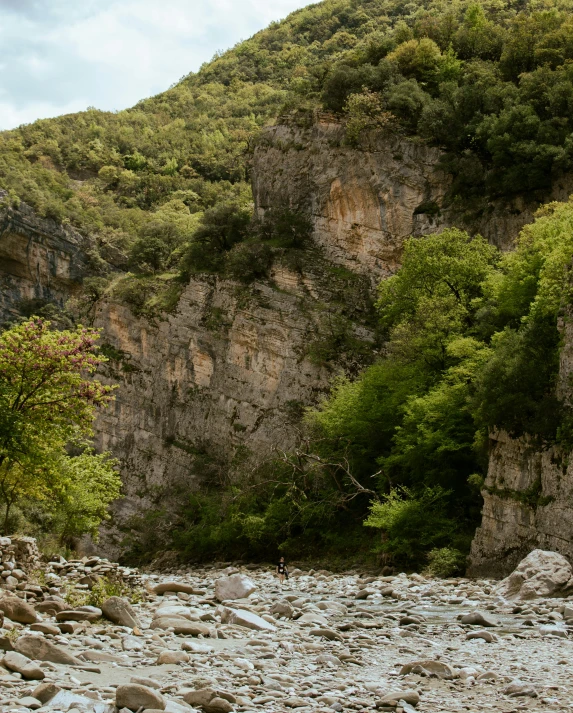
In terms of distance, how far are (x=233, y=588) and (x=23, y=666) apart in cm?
1069

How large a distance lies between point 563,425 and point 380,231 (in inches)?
1040

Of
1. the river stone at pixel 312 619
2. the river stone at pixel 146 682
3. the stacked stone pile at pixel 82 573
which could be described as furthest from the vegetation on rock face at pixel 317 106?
the river stone at pixel 146 682

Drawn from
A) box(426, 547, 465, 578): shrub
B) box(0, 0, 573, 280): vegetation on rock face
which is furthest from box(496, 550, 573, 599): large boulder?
box(0, 0, 573, 280): vegetation on rock face

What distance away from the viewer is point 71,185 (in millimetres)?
96438

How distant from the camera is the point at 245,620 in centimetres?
1598

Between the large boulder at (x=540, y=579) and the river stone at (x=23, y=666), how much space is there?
1301 cm

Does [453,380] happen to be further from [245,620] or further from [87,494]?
[245,620]

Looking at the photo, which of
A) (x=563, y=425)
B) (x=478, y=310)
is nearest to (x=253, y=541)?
(x=478, y=310)

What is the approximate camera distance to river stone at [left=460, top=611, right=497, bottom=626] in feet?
54.2

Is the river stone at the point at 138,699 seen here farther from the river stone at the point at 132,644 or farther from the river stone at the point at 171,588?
the river stone at the point at 171,588

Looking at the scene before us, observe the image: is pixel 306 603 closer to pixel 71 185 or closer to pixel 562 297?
pixel 562 297

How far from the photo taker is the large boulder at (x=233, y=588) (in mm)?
20562

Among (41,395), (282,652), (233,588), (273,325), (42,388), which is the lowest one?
(233,588)

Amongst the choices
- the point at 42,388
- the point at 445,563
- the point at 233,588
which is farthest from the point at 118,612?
the point at 445,563
